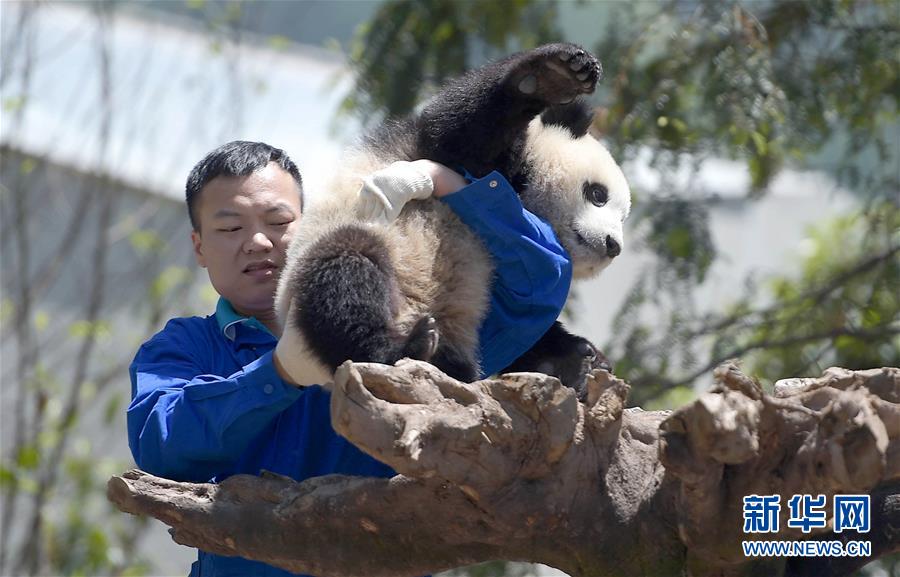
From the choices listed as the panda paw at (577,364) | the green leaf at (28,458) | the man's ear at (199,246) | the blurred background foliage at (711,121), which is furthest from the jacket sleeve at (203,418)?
the green leaf at (28,458)

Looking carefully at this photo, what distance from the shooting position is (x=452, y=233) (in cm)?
228

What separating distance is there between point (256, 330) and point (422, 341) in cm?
47

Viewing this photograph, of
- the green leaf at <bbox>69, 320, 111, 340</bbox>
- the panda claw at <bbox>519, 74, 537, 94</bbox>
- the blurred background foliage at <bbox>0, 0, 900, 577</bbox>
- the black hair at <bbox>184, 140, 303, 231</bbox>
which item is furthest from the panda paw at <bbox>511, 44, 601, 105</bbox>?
the green leaf at <bbox>69, 320, 111, 340</bbox>

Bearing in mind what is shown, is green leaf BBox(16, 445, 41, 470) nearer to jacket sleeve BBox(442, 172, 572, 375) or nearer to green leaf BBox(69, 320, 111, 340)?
green leaf BBox(69, 320, 111, 340)

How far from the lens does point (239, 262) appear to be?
91.9 inches

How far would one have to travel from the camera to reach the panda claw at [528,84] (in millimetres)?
2318

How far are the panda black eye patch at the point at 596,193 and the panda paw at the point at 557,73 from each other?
0.24 metres

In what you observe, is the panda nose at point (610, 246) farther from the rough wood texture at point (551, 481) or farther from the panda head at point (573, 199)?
the rough wood texture at point (551, 481)

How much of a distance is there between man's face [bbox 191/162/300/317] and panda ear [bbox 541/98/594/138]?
65 cm

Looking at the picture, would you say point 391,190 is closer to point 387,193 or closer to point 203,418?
point 387,193

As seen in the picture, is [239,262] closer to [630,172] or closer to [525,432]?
[525,432]

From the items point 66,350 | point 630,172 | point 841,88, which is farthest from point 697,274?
point 66,350

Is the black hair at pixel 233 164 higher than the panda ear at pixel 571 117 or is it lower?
lower

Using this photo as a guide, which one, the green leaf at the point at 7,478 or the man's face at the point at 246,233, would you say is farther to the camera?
the green leaf at the point at 7,478
